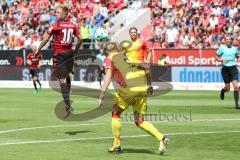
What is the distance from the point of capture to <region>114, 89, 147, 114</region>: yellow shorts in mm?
12633

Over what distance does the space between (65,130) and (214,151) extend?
4766 mm

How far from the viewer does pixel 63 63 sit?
17.7 m

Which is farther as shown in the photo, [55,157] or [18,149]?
[18,149]

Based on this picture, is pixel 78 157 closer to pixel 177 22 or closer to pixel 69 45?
pixel 69 45

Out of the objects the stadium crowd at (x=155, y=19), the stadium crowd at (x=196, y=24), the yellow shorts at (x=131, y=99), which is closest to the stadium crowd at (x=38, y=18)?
the stadium crowd at (x=155, y=19)

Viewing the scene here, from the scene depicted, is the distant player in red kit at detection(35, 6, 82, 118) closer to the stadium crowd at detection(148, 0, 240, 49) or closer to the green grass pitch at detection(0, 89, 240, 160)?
the green grass pitch at detection(0, 89, 240, 160)

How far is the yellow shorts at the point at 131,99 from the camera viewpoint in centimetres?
1263

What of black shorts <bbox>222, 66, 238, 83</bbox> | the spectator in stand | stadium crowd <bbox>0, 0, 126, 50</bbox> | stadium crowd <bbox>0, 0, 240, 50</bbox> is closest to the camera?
black shorts <bbox>222, 66, 238, 83</bbox>

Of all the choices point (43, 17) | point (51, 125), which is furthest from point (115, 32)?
point (51, 125)

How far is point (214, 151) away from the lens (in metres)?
13.0

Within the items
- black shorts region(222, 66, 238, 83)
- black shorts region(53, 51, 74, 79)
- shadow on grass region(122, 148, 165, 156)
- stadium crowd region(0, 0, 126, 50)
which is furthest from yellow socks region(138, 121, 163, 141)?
stadium crowd region(0, 0, 126, 50)

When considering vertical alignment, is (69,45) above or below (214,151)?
above

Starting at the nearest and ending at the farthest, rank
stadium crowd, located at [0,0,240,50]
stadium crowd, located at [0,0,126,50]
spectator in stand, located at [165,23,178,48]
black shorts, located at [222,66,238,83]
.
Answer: black shorts, located at [222,66,238,83]
stadium crowd, located at [0,0,240,50]
spectator in stand, located at [165,23,178,48]
stadium crowd, located at [0,0,126,50]

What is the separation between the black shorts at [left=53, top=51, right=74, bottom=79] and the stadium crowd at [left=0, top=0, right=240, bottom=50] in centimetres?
2092
